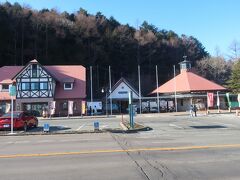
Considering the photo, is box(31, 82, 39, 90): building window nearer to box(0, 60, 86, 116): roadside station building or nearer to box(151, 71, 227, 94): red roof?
box(0, 60, 86, 116): roadside station building

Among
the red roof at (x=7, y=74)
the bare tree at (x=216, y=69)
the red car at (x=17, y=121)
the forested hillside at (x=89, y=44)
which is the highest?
the forested hillside at (x=89, y=44)

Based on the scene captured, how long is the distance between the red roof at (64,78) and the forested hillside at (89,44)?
19.3 metres

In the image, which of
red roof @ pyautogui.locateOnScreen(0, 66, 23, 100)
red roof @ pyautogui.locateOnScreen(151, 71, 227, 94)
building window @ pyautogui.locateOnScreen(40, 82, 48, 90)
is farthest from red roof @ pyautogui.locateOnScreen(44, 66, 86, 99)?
red roof @ pyautogui.locateOnScreen(151, 71, 227, 94)

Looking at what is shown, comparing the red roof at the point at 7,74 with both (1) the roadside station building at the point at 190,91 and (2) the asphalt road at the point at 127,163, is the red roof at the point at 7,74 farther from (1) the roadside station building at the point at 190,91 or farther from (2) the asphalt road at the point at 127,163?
(2) the asphalt road at the point at 127,163

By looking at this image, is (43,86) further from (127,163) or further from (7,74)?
(127,163)

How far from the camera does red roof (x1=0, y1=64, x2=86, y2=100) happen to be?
6209 cm

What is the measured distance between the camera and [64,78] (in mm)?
64625

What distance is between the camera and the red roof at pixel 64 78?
62.1 meters

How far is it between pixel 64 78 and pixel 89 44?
32.2 m

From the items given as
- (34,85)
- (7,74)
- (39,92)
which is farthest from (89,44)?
(39,92)

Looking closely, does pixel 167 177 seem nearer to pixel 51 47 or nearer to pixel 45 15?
pixel 51 47

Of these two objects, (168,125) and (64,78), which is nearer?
(168,125)

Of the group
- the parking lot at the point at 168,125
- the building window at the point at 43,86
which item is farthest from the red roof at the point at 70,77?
the parking lot at the point at 168,125

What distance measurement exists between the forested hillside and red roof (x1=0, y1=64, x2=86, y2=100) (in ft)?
63.4
